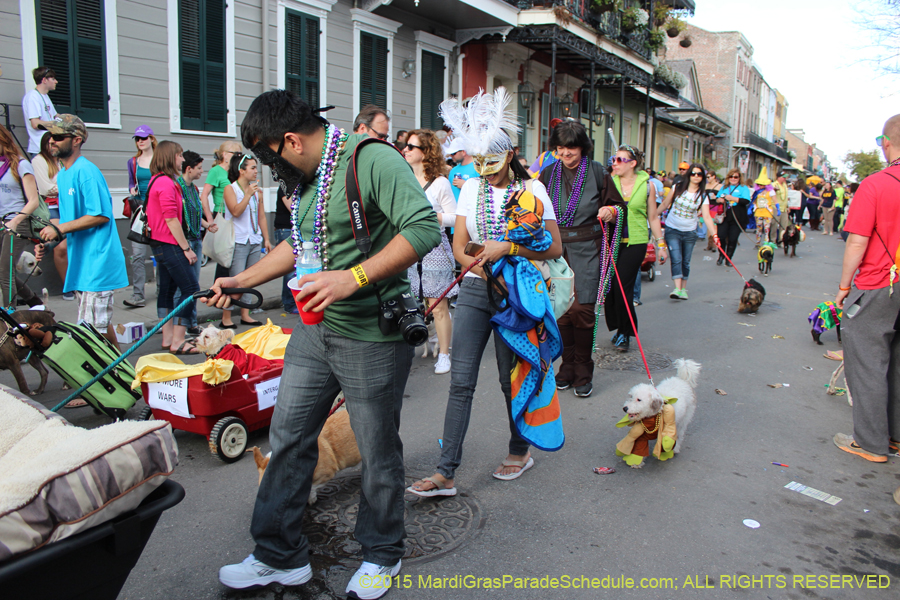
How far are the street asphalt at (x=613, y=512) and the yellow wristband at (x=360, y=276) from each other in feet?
4.48

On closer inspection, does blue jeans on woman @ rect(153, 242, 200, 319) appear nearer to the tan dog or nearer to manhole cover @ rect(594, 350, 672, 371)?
the tan dog

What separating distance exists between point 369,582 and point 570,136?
11.7 feet

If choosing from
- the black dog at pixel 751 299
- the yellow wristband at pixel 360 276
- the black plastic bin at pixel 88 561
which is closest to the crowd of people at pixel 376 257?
the yellow wristband at pixel 360 276

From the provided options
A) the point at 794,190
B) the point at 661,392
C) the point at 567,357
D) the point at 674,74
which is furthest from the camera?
the point at 674,74

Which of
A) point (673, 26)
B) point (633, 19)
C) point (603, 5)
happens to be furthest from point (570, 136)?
point (673, 26)

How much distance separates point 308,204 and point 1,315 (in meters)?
2.41

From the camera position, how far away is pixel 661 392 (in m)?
4.18

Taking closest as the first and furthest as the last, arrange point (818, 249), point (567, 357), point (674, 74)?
point (567, 357) < point (818, 249) < point (674, 74)

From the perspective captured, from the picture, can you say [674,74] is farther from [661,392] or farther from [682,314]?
[661,392]

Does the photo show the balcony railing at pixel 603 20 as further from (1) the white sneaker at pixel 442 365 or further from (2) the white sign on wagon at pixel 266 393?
(2) the white sign on wagon at pixel 266 393

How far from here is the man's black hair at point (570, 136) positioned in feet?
16.3

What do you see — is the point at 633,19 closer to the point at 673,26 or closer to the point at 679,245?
the point at 673,26

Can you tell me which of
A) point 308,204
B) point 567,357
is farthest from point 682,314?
point 308,204

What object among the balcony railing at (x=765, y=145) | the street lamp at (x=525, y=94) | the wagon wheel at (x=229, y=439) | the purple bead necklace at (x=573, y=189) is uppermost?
the balcony railing at (x=765, y=145)
